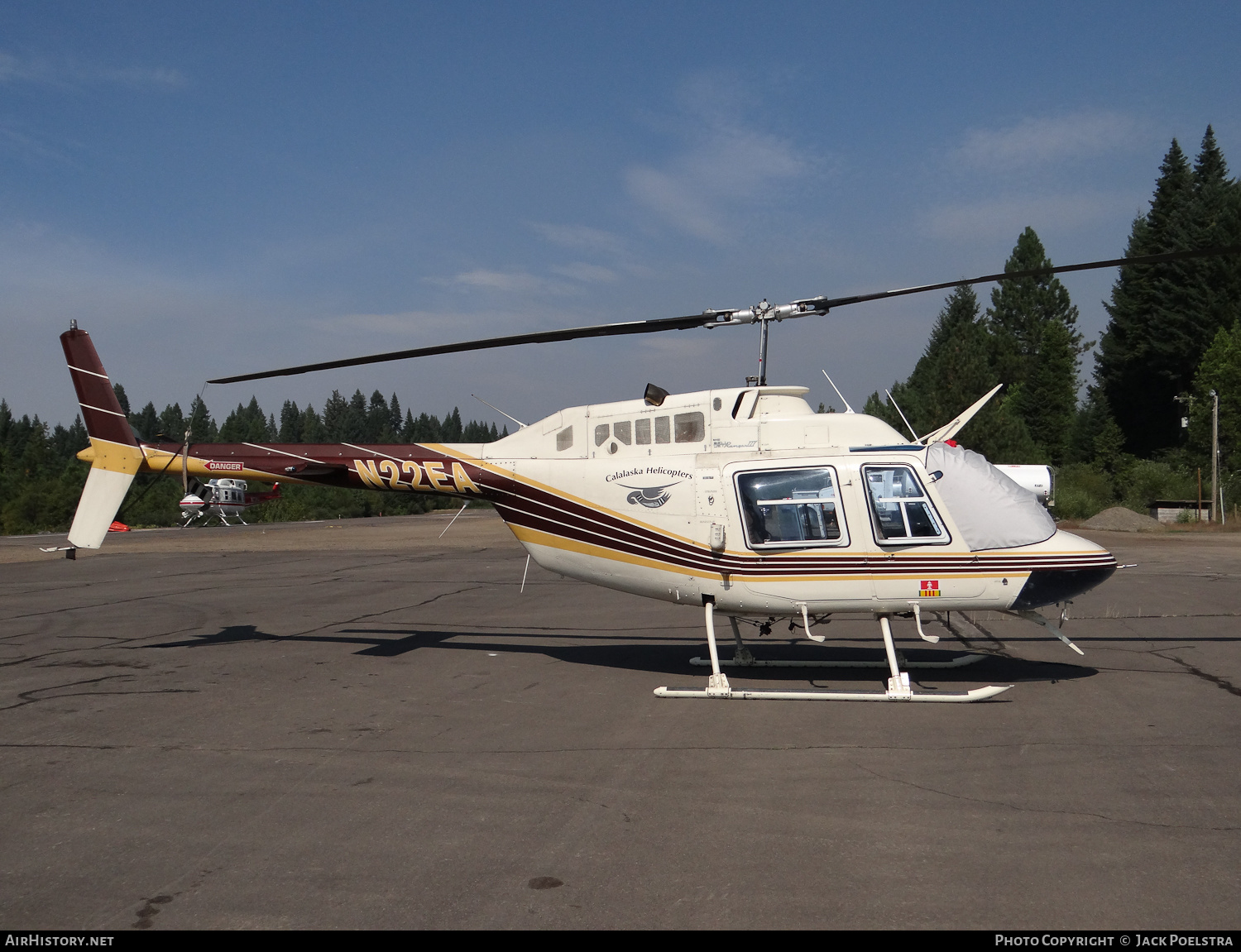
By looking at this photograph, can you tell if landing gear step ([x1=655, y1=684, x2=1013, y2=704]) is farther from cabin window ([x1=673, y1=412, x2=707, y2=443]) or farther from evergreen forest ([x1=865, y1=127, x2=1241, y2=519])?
evergreen forest ([x1=865, y1=127, x2=1241, y2=519])

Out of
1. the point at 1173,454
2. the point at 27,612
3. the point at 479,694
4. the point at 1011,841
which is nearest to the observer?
the point at 1011,841

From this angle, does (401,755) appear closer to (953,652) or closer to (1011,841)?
(1011,841)

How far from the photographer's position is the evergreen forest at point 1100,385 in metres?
51.0

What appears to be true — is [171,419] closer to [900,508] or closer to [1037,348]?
[1037,348]

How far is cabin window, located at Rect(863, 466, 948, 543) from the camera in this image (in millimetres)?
9820

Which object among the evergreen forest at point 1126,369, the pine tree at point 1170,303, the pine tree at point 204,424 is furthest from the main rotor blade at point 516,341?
the pine tree at point 204,424

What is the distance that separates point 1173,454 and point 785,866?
6761 cm

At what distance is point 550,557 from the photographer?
1152 centimetres

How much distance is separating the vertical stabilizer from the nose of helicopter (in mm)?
11988

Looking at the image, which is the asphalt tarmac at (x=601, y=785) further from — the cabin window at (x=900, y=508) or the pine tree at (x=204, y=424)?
the pine tree at (x=204, y=424)

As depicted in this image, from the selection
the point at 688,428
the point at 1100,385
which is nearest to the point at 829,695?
the point at 688,428

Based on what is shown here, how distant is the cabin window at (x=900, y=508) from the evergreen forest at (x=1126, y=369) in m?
33.8

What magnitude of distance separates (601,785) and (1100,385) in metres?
84.5

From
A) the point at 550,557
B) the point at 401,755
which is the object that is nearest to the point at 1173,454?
the point at 550,557
